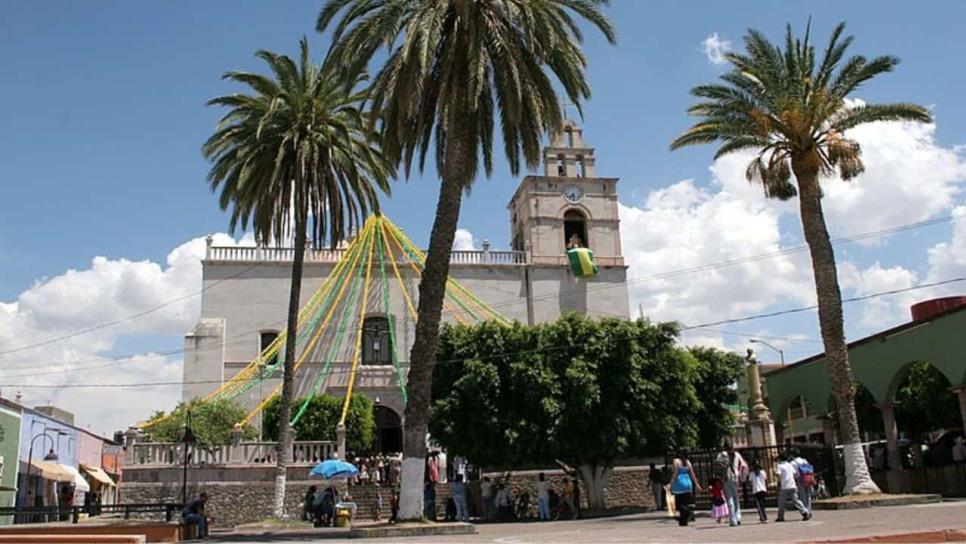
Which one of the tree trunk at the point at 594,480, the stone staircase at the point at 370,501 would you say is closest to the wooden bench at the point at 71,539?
the stone staircase at the point at 370,501

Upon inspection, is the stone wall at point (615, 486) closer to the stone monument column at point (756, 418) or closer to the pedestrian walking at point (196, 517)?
the stone monument column at point (756, 418)

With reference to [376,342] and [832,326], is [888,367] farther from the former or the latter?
[376,342]

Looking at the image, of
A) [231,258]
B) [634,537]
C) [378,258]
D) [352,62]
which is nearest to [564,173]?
[378,258]

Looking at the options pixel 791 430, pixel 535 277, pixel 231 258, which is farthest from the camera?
pixel 791 430

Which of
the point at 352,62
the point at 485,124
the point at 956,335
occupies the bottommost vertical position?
the point at 956,335

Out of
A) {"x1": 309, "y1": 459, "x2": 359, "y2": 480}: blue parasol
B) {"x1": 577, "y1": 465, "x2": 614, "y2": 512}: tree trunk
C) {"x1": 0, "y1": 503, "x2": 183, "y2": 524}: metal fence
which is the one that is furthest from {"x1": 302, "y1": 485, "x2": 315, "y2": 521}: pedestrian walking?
{"x1": 577, "y1": 465, "x2": 614, "y2": 512}: tree trunk

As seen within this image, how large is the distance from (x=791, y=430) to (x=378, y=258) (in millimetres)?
30005

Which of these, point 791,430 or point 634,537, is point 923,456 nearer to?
point 634,537

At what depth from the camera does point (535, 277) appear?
47.4 metres

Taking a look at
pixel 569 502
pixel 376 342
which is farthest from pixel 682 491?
pixel 376 342

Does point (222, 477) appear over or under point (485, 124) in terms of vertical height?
under

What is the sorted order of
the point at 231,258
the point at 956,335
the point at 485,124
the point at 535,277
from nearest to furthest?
the point at 485,124, the point at 956,335, the point at 231,258, the point at 535,277

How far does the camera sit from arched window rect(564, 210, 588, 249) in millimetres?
48344

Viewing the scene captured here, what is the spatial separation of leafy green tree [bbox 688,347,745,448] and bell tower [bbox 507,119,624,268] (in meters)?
18.1
